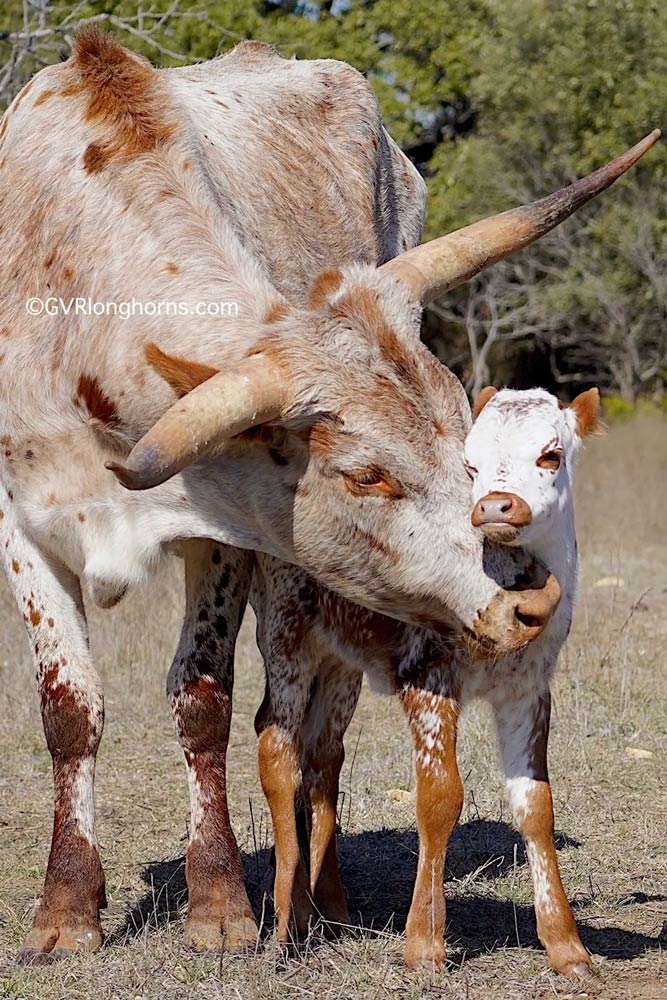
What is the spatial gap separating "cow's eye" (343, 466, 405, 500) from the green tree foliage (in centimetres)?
2241

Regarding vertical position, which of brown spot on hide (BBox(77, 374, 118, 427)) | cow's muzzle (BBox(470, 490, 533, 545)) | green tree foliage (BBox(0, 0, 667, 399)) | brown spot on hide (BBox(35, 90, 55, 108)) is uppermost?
brown spot on hide (BBox(35, 90, 55, 108))

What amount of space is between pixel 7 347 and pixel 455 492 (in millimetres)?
1754

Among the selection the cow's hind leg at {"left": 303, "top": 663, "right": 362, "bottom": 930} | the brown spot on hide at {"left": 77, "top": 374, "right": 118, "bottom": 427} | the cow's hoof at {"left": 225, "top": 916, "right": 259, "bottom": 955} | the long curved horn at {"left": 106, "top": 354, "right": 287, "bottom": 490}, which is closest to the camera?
the long curved horn at {"left": 106, "top": 354, "right": 287, "bottom": 490}

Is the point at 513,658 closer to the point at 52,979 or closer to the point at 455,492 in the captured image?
the point at 455,492

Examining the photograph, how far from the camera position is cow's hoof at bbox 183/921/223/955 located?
15.8ft

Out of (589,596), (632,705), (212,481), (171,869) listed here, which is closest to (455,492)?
(212,481)

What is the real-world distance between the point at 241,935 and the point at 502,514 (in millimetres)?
1837

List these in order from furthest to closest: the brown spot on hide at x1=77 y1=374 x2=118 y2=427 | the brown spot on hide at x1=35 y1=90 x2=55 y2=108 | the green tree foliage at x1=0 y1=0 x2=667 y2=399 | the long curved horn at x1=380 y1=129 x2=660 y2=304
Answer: the green tree foliage at x1=0 y1=0 x2=667 y2=399, the brown spot on hide at x1=35 y1=90 x2=55 y2=108, the brown spot on hide at x1=77 y1=374 x2=118 y2=427, the long curved horn at x1=380 y1=129 x2=660 y2=304

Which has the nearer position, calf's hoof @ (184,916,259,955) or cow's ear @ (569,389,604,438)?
cow's ear @ (569,389,604,438)

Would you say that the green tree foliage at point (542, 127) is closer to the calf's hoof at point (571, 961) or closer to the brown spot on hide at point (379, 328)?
the brown spot on hide at point (379, 328)

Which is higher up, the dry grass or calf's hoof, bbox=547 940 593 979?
calf's hoof, bbox=547 940 593 979

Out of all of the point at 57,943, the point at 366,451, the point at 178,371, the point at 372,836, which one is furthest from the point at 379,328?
the point at 372,836

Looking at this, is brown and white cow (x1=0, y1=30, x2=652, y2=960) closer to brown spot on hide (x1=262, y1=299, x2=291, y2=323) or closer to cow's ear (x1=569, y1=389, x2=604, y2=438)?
brown spot on hide (x1=262, y1=299, x2=291, y2=323)

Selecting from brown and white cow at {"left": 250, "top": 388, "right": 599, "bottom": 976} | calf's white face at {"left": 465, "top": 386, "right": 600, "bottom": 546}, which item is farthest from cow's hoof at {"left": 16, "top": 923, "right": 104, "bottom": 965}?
calf's white face at {"left": 465, "top": 386, "right": 600, "bottom": 546}
